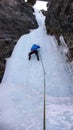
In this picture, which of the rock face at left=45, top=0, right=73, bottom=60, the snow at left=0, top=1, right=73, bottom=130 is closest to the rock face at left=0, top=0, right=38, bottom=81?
the snow at left=0, top=1, right=73, bottom=130

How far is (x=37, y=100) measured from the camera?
10.5 m

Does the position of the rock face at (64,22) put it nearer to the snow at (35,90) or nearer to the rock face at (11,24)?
the snow at (35,90)

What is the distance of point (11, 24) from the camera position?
21.0m

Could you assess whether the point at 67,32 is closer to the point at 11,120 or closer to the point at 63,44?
the point at 63,44

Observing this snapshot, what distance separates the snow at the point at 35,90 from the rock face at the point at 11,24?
50 centimetres

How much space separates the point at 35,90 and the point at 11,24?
416 inches

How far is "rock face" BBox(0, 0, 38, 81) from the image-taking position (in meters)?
16.4

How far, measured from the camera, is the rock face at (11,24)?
16.4 m

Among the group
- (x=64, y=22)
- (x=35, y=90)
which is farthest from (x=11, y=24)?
(x=35, y=90)

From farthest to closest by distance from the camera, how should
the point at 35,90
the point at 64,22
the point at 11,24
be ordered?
the point at 11,24, the point at 64,22, the point at 35,90

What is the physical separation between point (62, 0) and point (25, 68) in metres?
5.53

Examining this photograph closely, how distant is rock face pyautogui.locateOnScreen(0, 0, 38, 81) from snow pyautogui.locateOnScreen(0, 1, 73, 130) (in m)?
0.50

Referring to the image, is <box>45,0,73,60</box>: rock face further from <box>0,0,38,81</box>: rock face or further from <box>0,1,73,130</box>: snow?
<box>0,0,38,81</box>: rock face

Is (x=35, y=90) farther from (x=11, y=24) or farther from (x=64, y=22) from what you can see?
(x=11, y=24)
